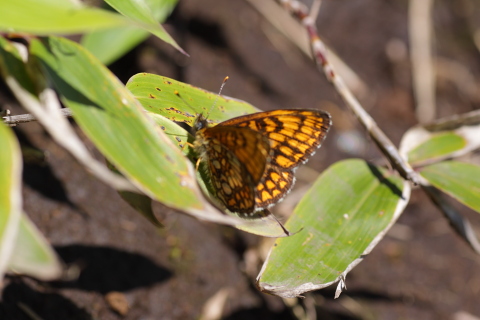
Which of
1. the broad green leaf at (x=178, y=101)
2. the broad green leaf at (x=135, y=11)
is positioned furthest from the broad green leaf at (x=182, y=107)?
the broad green leaf at (x=135, y=11)

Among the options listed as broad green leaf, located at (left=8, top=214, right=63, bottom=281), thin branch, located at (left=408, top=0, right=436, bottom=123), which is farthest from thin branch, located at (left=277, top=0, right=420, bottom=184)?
thin branch, located at (left=408, top=0, right=436, bottom=123)

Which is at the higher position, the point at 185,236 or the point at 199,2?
the point at 199,2

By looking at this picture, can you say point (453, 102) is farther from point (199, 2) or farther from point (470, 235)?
point (470, 235)

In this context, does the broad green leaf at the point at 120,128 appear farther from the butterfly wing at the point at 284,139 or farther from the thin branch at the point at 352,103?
the thin branch at the point at 352,103

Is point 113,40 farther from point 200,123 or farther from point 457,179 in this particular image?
point 457,179

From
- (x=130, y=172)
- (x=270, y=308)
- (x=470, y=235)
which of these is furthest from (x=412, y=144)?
(x=130, y=172)

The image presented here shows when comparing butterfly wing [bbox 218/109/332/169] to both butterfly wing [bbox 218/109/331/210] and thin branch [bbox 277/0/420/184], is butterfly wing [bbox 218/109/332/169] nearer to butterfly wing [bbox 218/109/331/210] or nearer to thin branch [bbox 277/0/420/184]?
butterfly wing [bbox 218/109/331/210]
